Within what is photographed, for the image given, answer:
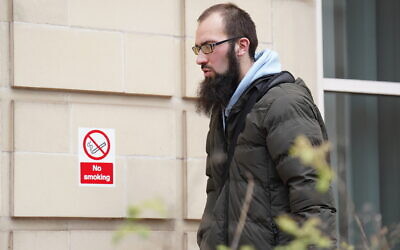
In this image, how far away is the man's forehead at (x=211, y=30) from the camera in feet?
17.8

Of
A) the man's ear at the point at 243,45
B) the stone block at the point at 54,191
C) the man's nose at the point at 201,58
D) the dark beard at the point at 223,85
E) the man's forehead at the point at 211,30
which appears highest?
the man's forehead at the point at 211,30

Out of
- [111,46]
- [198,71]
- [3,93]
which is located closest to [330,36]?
[198,71]

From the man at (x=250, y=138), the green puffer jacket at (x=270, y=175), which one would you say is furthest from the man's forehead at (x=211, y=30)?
the green puffer jacket at (x=270, y=175)

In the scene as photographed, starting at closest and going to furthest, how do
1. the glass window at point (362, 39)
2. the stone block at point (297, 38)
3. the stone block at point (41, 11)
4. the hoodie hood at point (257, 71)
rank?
the hoodie hood at point (257, 71) < the stone block at point (41, 11) < the stone block at point (297, 38) < the glass window at point (362, 39)

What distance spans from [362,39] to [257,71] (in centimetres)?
303

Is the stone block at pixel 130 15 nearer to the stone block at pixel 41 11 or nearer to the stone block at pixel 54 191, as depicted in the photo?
the stone block at pixel 41 11

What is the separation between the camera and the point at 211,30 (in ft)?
17.9

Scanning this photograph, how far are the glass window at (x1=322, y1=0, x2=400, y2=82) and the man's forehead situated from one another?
2.55m

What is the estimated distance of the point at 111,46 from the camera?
671 cm

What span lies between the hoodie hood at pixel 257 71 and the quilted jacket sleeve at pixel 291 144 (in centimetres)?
22

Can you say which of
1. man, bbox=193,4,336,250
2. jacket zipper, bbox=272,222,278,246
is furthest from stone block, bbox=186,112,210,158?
jacket zipper, bbox=272,222,278,246

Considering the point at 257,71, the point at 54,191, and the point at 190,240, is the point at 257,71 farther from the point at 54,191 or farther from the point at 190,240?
the point at 190,240

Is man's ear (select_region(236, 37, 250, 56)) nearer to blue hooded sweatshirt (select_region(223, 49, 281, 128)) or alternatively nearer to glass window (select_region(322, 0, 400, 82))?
blue hooded sweatshirt (select_region(223, 49, 281, 128))

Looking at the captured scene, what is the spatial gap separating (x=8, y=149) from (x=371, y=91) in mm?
2948
